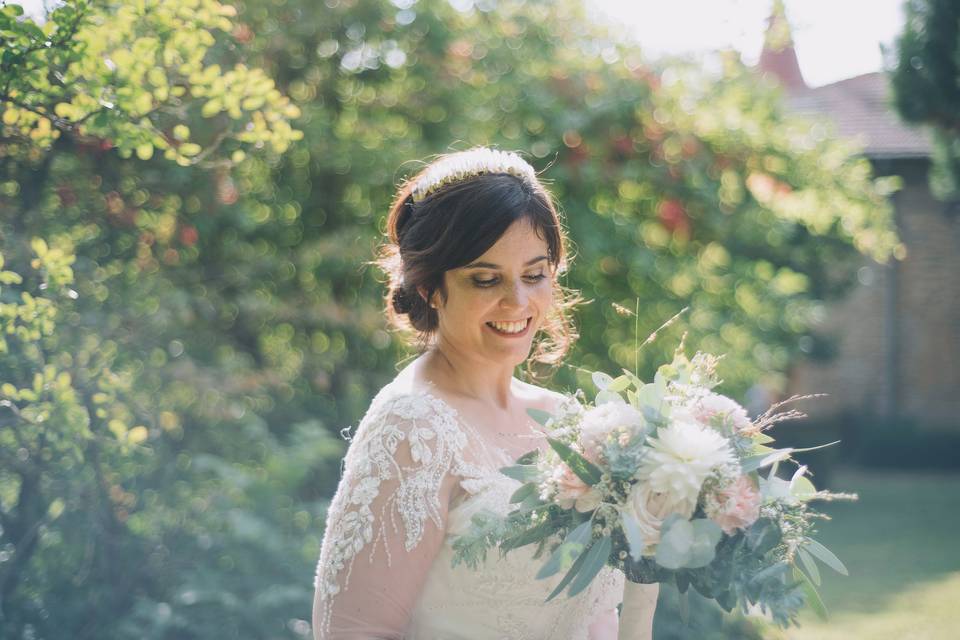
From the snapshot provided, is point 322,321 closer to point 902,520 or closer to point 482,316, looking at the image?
point 482,316

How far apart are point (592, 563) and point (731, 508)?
0.98 ft

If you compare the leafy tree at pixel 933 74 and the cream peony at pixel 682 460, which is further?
the leafy tree at pixel 933 74

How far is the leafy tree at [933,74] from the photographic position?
10781 mm

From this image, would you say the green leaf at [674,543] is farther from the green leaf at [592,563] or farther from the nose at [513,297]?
the nose at [513,297]

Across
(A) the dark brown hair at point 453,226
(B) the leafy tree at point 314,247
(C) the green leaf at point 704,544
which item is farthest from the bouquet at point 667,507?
(B) the leafy tree at point 314,247

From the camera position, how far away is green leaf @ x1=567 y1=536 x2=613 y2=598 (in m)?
1.99

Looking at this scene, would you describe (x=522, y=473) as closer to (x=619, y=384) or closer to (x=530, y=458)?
(x=530, y=458)

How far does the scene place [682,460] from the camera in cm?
203

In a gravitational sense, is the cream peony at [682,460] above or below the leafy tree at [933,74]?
below

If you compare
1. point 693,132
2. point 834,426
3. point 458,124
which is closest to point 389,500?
point 458,124

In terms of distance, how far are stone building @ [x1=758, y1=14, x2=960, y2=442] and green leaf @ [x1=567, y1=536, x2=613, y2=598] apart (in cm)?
1621

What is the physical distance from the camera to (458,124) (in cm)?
603

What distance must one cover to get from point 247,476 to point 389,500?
292 centimetres

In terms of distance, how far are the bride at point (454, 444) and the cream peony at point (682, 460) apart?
0.30m
